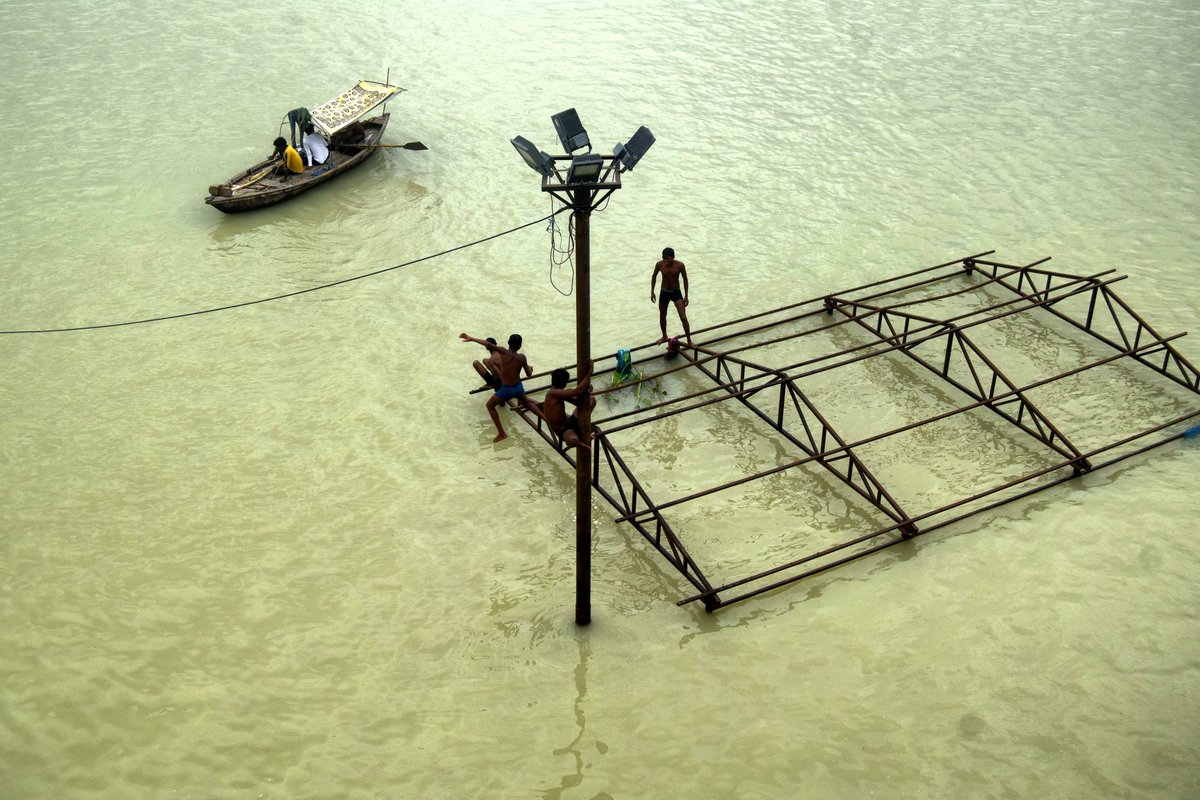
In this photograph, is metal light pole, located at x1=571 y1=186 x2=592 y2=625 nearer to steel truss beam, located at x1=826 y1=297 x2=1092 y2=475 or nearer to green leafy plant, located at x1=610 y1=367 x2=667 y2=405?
green leafy plant, located at x1=610 y1=367 x2=667 y2=405

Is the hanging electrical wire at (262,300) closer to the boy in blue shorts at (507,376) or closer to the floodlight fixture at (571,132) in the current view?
the boy in blue shorts at (507,376)

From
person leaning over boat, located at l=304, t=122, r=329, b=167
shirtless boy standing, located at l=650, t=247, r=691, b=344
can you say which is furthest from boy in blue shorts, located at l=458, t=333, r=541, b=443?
person leaning over boat, located at l=304, t=122, r=329, b=167

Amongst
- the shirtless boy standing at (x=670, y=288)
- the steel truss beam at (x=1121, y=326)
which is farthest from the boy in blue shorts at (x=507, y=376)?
the steel truss beam at (x=1121, y=326)

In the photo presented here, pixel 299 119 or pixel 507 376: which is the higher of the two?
pixel 299 119

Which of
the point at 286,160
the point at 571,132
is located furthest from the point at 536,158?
the point at 286,160

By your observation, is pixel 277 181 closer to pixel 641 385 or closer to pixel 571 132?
pixel 641 385

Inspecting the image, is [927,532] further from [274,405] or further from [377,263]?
[377,263]
